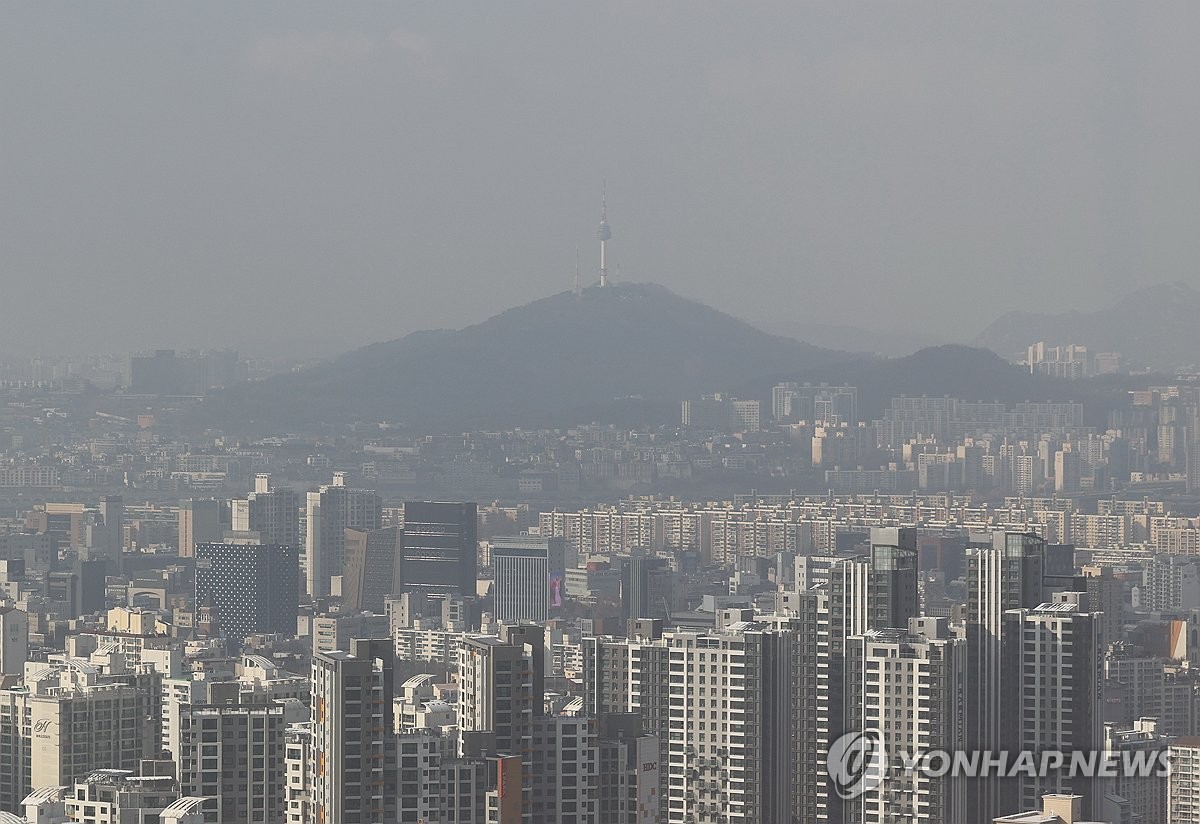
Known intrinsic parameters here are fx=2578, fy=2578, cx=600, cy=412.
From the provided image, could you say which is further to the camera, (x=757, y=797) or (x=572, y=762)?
(x=757, y=797)

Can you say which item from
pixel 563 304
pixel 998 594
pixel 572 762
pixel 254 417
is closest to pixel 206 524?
pixel 254 417

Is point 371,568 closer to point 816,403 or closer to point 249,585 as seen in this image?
point 249,585

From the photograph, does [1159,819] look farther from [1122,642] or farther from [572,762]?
[1122,642]

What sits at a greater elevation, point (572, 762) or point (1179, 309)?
point (1179, 309)

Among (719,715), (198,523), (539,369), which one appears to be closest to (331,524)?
(198,523)

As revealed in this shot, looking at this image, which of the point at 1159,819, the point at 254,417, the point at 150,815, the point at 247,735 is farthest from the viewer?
the point at 254,417

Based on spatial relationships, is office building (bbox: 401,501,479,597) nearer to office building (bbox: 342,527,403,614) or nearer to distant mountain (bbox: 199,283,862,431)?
office building (bbox: 342,527,403,614)
